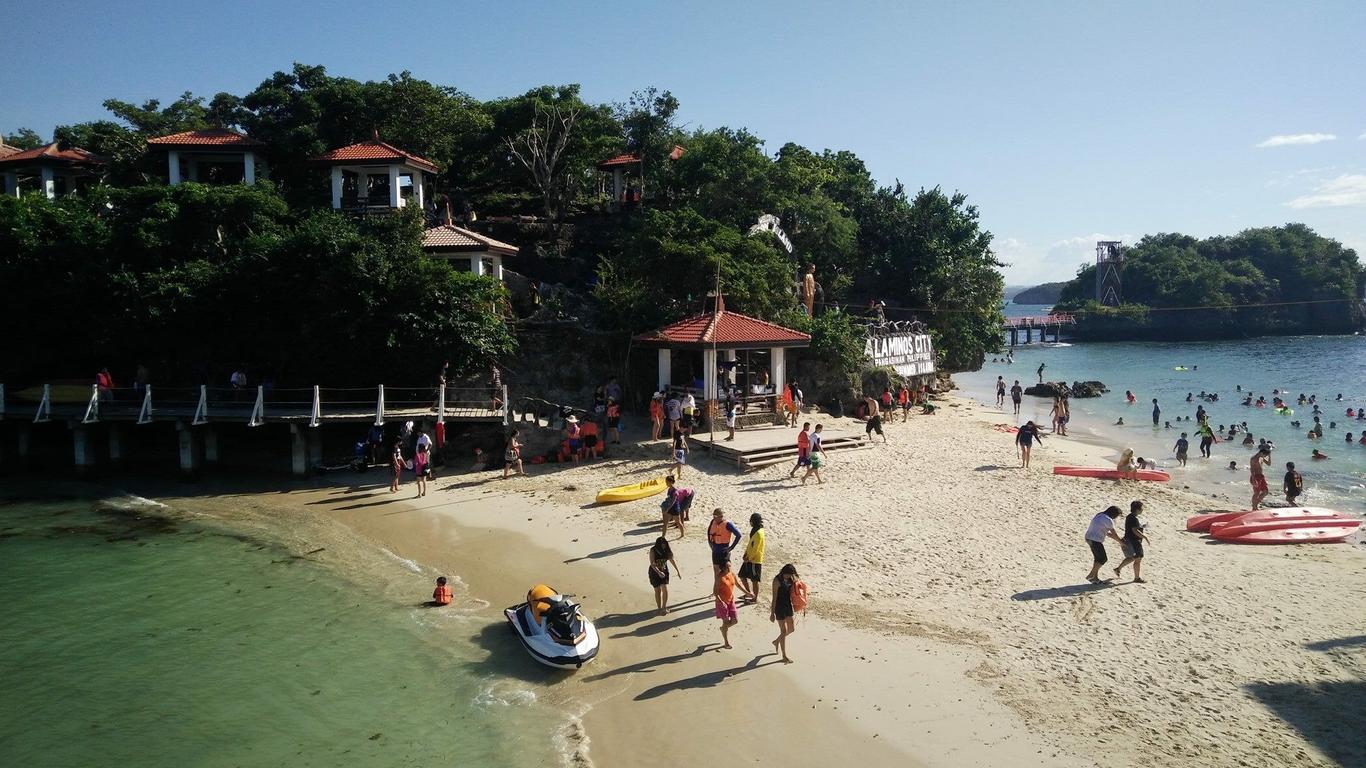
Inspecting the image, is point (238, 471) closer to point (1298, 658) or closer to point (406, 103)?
point (406, 103)

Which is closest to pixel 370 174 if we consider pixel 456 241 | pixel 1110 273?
pixel 456 241

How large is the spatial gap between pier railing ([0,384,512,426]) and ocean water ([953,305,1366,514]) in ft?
74.3

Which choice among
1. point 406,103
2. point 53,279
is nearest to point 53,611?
point 53,279

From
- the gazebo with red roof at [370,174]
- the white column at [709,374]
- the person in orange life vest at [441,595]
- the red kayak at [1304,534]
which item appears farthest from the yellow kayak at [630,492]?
the gazebo with red roof at [370,174]

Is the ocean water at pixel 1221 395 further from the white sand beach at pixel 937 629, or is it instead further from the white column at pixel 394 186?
the white column at pixel 394 186

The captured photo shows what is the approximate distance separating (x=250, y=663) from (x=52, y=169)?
39469 mm

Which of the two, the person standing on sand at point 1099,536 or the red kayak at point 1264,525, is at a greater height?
the person standing on sand at point 1099,536

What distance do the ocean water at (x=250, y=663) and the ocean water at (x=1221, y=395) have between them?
71.3ft

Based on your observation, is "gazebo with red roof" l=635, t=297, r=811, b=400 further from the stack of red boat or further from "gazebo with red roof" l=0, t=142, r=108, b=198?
"gazebo with red roof" l=0, t=142, r=108, b=198

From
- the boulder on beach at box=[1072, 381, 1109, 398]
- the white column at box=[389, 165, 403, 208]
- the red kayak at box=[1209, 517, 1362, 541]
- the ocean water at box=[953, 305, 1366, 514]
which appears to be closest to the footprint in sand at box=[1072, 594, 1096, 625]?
the red kayak at box=[1209, 517, 1362, 541]

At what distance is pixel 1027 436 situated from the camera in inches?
890

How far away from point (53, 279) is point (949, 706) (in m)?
33.2

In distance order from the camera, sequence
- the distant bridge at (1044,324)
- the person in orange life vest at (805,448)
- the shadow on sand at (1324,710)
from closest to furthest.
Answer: the shadow on sand at (1324,710) → the person in orange life vest at (805,448) → the distant bridge at (1044,324)

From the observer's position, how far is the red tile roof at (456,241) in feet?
99.2
